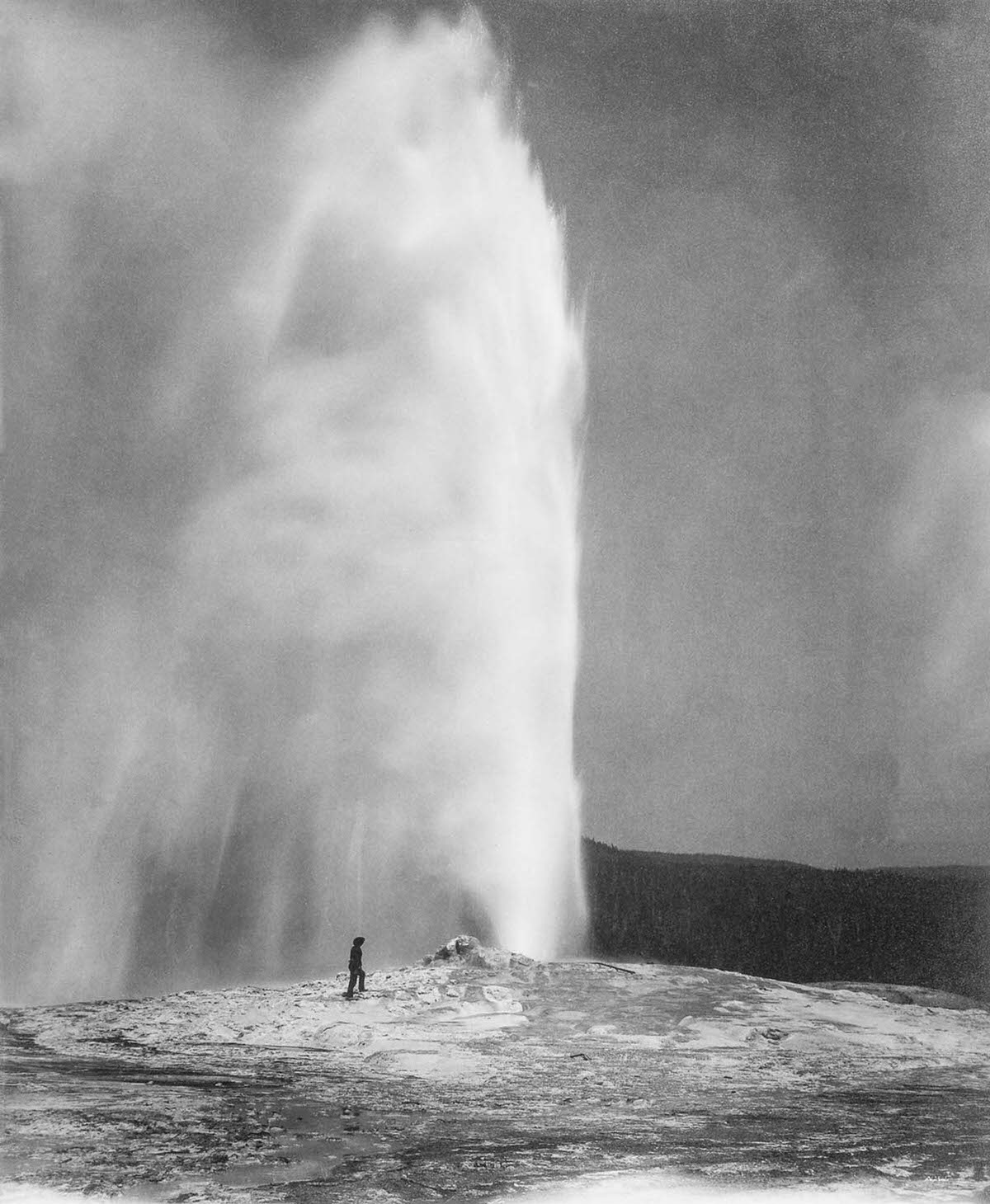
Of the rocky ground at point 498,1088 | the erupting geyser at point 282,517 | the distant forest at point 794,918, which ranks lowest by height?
the rocky ground at point 498,1088

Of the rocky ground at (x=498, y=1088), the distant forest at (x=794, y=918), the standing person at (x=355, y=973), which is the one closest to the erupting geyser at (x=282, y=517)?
the distant forest at (x=794, y=918)

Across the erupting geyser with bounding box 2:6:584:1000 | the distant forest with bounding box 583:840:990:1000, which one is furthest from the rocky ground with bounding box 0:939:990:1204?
the erupting geyser with bounding box 2:6:584:1000

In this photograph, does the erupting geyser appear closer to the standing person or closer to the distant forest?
the distant forest

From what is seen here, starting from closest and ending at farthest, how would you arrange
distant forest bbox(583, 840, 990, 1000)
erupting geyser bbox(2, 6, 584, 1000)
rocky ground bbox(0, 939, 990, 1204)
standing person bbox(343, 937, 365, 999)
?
rocky ground bbox(0, 939, 990, 1204)
standing person bbox(343, 937, 365, 999)
erupting geyser bbox(2, 6, 584, 1000)
distant forest bbox(583, 840, 990, 1000)

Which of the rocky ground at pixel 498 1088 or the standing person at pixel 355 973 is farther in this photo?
the standing person at pixel 355 973

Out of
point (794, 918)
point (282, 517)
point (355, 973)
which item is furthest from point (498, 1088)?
point (282, 517)

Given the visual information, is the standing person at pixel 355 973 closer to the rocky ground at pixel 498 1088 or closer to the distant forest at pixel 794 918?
the rocky ground at pixel 498 1088

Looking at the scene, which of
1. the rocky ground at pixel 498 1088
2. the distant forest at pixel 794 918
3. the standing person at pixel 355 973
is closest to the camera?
the rocky ground at pixel 498 1088
